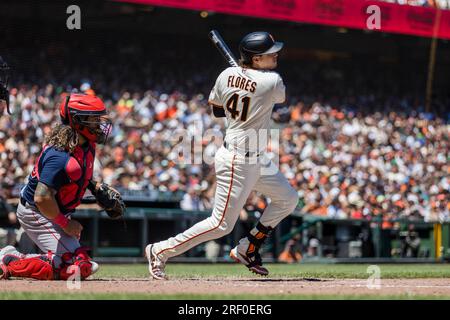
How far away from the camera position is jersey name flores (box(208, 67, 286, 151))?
764cm

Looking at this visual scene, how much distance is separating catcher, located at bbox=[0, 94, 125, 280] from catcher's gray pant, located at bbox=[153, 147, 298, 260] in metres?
0.63

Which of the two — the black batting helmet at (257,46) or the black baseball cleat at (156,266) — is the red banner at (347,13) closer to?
the black batting helmet at (257,46)

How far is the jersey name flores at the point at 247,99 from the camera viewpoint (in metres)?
7.64

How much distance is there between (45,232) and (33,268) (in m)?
0.30

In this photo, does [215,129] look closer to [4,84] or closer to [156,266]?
[4,84]

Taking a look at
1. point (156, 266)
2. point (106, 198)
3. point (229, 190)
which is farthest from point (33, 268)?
point (229, 190)

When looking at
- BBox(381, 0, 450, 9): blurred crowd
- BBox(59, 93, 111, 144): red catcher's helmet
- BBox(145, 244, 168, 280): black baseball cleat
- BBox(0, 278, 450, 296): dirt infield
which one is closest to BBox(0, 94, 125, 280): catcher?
BBox(59, 93, 111, 144): red catcher's helmet

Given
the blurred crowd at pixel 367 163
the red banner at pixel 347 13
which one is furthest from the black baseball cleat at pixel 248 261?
the red banner at pixel 347 13

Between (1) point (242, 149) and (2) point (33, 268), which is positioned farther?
(1) point (242, 149)

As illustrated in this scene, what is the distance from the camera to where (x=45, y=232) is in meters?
7.60

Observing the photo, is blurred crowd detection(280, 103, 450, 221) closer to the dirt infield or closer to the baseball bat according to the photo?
the baseball bat

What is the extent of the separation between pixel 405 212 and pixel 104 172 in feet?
22.4

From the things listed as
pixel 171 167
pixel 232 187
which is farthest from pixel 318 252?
pixel 232 187
